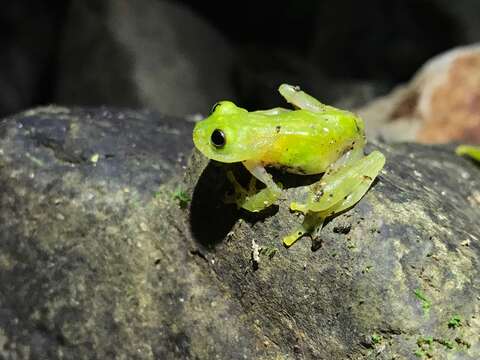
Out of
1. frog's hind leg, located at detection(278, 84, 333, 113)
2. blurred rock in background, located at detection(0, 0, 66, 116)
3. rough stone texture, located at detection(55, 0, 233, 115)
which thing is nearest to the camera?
frog's hind leg, located at detection(278, 84, 333, 113)

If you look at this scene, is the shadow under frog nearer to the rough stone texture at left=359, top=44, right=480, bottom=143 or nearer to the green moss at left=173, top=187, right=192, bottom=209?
the green moss at left=173, top=187, right=192, bottom=209

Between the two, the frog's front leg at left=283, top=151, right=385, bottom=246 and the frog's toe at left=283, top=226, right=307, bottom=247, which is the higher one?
the frog's front leg at left=283, top=151, right=385, bottom=246

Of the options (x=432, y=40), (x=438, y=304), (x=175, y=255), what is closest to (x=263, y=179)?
(x=175, y=255)

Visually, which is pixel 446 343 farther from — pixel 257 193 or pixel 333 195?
pixel 257 193

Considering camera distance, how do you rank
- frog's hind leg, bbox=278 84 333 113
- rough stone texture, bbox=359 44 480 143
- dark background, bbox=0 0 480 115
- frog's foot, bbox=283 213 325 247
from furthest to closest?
dark background, bbox=0 0 480 115 → rough stone texture, bbox=359 44 480 143 → frog's hind leg, bbox=278 84 333 113 → frog's foot, bbox=283 213 325 247

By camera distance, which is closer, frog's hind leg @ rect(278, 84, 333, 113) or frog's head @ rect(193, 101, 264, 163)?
frog's head @ rect(193, 101, 264, 163)

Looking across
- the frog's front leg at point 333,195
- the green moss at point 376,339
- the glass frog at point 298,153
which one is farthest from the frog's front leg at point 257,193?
the green moss at point 376,339

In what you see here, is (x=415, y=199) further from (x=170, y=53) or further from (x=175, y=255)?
Answer: (x=170, y=53)

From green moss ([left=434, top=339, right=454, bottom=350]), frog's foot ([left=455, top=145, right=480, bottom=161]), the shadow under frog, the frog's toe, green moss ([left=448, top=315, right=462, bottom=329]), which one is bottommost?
the shadow under frog

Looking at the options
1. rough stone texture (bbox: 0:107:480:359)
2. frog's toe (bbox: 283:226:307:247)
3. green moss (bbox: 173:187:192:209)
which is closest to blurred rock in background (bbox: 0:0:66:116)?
rough stone texture (bbox: 0:107:480:359)
